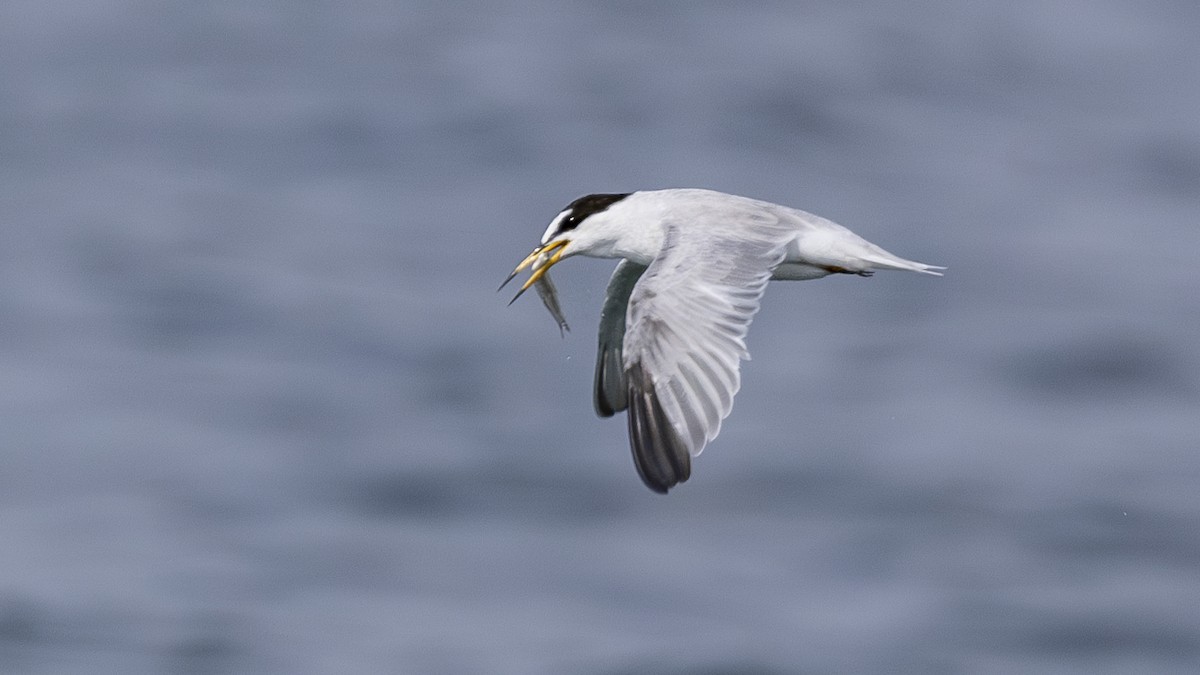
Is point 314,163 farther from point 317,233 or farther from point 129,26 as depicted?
point 129,26

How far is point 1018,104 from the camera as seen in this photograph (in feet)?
93.7

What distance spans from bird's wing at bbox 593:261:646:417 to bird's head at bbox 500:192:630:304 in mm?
370

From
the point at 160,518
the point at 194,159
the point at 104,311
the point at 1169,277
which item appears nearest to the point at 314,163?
the point at 194,159

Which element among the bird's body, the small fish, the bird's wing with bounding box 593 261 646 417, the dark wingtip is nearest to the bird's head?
the bird's body

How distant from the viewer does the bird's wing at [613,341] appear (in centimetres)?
940

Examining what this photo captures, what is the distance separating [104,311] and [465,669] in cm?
787

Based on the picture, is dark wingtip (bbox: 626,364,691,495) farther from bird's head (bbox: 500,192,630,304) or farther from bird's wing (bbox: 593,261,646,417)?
bird's wing (bbox: 593,261,646,417)

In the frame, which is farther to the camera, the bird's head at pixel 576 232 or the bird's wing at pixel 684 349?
the bird's head at pixel 576 232

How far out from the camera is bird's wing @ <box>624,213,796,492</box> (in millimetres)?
7602

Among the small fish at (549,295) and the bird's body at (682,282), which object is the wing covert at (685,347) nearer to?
the bird's body at (682,282)

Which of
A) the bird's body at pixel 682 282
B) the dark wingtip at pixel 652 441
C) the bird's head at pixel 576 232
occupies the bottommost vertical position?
the dark wingtip at pixel 652 441

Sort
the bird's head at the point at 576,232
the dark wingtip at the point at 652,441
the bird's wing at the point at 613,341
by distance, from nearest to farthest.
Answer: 1. the dark wingtip at the point at 652,441
2. the bird's head at the point at 576,232
3. the bird's wing at the point at 613,341

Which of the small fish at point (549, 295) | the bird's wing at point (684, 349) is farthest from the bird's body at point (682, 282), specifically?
the small fish at point (549, 295)

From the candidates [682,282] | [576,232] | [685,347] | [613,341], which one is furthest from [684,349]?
[613,341]
